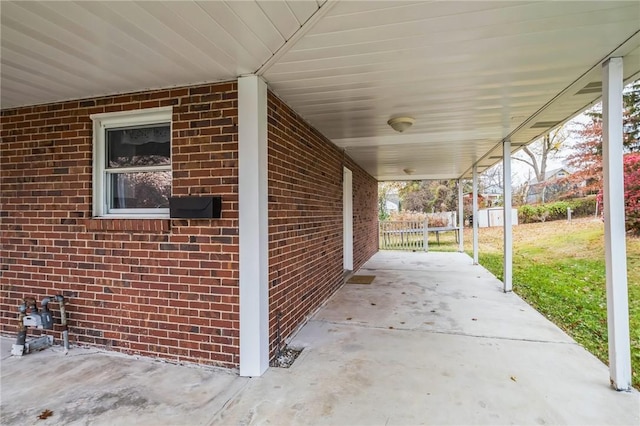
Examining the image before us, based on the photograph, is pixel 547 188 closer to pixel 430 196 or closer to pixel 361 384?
pixel 430 196

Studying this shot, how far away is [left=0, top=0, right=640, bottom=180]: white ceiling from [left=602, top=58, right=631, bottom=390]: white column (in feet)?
0.83

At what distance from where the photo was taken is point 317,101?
136 inches

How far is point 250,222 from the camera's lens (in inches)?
107

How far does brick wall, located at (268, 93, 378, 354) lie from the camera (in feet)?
10.4

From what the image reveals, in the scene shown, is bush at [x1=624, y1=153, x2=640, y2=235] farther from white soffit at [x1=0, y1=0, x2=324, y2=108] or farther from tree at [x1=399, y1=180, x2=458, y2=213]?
tree at [x1=399, y1=180, x2=458, y2=213]

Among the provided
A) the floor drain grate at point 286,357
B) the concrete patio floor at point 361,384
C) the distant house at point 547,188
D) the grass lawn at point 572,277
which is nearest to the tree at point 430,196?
the distant house at point 547,188

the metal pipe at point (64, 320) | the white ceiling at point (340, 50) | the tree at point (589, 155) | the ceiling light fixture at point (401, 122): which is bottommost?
the metal pipe at point (64, 320)

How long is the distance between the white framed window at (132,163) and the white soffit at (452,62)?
1.25 meters

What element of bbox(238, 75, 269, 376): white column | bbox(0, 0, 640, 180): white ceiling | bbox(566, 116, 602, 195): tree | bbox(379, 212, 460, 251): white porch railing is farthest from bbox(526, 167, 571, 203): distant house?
bbox(238, 75, 269, 376): white column

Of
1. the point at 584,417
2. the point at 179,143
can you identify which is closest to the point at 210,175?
the point at 179,143

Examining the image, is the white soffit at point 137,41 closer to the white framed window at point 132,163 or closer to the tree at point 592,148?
the white framed window at point 132,163

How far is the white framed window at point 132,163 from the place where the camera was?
10.2 ft

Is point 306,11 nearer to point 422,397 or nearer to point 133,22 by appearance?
point 133,22

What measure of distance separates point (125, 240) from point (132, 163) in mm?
766
